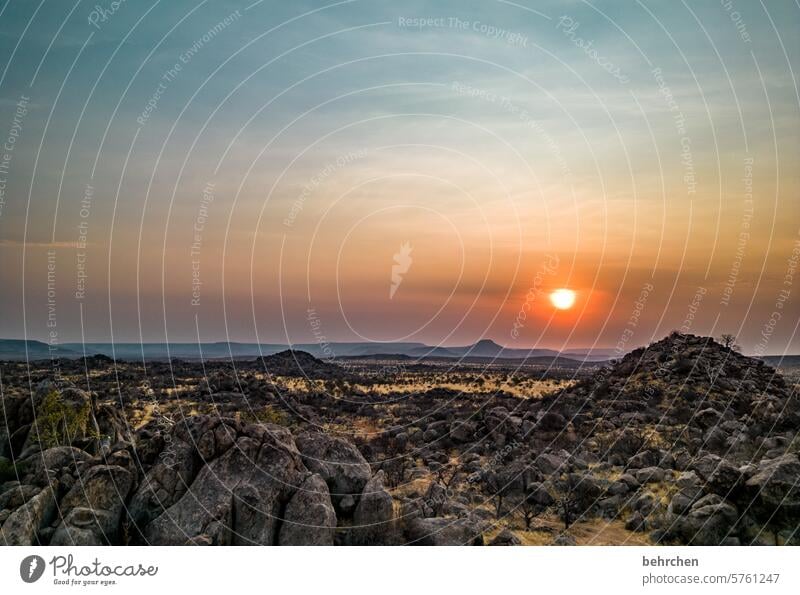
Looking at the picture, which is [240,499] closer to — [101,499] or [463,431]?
[101,499]

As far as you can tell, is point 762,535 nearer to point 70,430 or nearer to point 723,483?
point 723,483

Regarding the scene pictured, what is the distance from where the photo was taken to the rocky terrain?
87.5 feet

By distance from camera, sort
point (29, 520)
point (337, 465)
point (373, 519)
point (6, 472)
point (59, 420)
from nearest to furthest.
Answer: point (29, 520)
point (373, 519)
point (337, 465)
point (6, 472)
point (59, 420)

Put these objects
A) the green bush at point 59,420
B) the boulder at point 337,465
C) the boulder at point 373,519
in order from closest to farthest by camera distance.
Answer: the boulder at point 373,519 < the boulder at point 337,465 < the green bush at point 59,420

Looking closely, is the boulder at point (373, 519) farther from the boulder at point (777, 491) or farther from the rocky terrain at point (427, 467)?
the boulder at point (777, 491)

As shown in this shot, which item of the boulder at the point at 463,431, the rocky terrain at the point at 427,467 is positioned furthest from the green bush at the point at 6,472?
the boulder at the point at 463,431

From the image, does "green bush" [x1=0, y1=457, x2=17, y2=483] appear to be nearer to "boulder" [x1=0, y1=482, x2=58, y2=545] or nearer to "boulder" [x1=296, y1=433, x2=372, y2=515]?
"boulder" [x1=0, y1=482, x2=58, y2=545]

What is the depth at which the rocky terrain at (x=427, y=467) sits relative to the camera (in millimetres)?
26656
